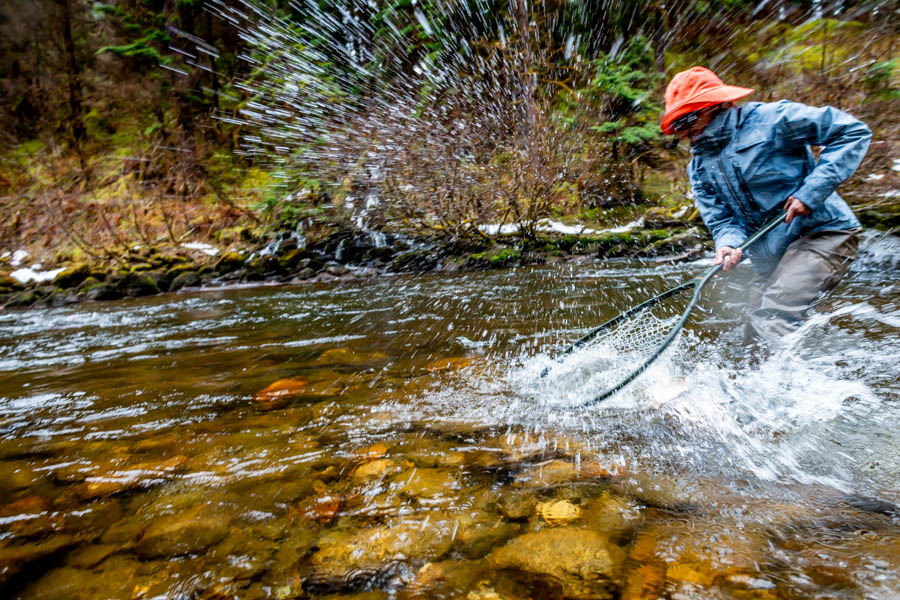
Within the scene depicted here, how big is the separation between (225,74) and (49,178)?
7.98 meters

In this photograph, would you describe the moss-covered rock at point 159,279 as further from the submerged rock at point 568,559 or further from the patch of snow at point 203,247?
the submerged rock at point 568,559

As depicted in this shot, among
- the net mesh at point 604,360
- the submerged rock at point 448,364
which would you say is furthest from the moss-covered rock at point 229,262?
the net mesh at point 604,360

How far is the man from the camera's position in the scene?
2285 mm

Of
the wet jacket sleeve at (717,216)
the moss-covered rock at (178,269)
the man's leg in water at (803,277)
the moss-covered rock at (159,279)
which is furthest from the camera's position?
the moss-covered rock at (178,269)

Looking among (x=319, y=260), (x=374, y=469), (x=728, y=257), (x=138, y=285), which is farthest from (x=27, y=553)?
(x=138, y=285)

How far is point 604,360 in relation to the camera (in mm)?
3363

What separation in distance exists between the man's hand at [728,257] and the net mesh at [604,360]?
63 cm

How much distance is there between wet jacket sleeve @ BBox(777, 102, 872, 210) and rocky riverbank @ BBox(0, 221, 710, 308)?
692 cm

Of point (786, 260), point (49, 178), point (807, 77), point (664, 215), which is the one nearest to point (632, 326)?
point (786, 260)

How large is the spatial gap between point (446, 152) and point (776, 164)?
28.9 ft

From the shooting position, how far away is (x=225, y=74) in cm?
1942

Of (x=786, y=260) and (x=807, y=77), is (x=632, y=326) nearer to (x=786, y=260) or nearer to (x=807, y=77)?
(x=786, y=260)

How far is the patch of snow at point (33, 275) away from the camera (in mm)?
10703

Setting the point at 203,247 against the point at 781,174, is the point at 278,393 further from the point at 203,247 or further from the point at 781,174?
the point at 203,247
